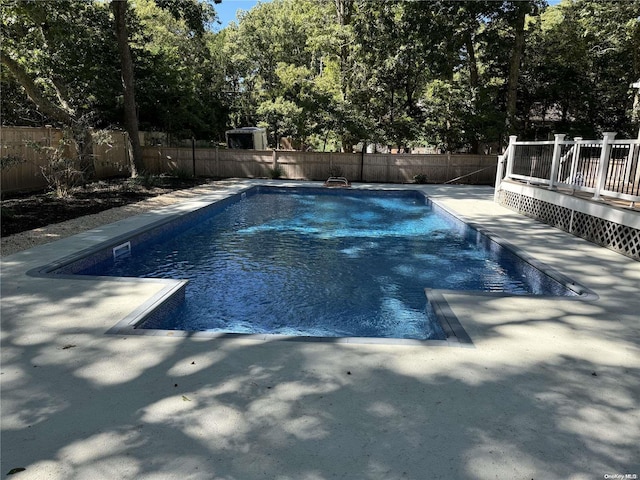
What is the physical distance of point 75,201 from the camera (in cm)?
1002

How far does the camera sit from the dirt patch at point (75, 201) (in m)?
7.79

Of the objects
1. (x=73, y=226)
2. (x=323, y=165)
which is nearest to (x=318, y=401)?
(x=73, y=226)

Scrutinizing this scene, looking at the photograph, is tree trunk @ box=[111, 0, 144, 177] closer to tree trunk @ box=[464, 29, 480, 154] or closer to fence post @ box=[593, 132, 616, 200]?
tree trunk @ box=[464, 29, 480, 154]

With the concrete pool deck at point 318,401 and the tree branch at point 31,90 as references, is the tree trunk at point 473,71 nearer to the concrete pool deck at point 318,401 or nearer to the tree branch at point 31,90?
the tree branch at point 31,90

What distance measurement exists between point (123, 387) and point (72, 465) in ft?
2.29

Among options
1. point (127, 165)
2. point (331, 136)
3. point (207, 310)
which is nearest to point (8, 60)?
point (127, 165)

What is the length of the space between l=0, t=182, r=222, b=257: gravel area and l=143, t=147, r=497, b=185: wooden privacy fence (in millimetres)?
7041

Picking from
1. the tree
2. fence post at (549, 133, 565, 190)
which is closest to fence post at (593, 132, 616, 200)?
fence post at (549, 133, 565, 190)

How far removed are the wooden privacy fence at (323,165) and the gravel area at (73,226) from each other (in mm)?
7041

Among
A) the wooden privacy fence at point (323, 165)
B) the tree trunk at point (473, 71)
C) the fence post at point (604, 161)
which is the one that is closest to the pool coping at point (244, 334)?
the fence post at point (604, 161)

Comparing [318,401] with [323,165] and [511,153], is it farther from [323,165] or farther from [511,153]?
[323,165]

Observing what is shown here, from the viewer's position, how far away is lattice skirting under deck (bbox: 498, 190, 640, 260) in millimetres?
6453

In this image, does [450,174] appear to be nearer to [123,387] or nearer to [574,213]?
[574,213]

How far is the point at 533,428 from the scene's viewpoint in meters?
2.36
